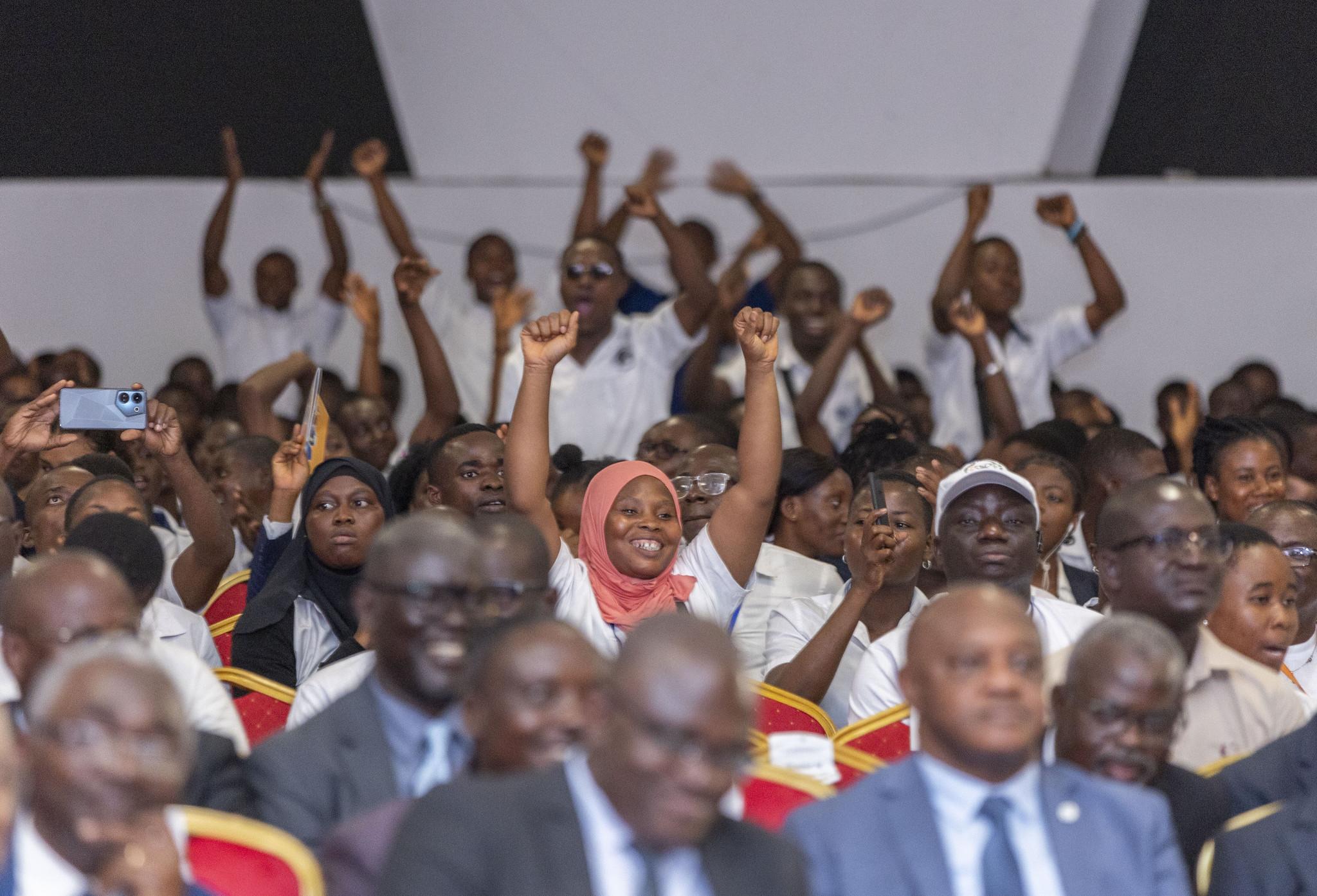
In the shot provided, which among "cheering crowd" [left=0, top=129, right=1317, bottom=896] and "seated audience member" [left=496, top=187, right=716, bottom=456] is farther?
"seated audience member" [left=496, top=187, right=716, bottom=456]

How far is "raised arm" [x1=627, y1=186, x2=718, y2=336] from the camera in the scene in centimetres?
613

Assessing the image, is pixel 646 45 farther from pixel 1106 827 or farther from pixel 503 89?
pixel 1106 827

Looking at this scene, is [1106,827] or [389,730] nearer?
[1106,827]

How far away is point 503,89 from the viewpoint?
28.4 ft

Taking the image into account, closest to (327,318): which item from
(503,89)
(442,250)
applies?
(442,250)

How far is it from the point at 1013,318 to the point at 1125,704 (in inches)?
180

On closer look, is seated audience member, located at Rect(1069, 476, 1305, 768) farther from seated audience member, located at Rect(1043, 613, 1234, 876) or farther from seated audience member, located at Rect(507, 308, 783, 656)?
seated audience member, located at Rect(507, 308, 783, 656)

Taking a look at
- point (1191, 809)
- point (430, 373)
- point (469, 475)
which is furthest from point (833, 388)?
point (1191, 809)

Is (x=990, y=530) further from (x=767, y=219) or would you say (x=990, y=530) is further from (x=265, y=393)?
(x=767, y=219)

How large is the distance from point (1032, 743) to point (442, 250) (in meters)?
6.42

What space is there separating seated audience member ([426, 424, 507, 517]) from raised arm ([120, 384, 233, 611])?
1.86 feet

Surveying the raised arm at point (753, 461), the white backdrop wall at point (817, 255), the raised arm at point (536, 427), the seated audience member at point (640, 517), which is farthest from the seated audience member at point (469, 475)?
the white backdrop wall at point (817, 255)

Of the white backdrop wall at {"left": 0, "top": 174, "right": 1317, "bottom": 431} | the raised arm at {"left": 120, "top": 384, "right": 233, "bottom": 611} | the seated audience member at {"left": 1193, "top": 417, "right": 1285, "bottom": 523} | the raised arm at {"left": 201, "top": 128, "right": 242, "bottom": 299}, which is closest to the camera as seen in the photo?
the raised arm at {"left": 120, "top": 384, "right": 233, "bottom": 611}

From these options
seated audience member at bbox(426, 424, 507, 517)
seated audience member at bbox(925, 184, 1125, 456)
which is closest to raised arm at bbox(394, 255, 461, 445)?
seated audience member at bbox(426, 424, 507, 517)
